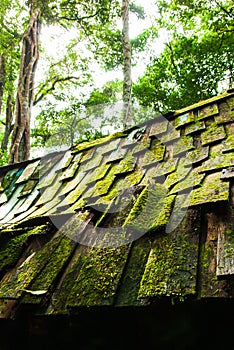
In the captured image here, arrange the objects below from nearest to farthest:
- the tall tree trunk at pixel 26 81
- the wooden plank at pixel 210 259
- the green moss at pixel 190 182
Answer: the wooden plank at pixel 210 259
the green moss at pixel 190 182
the tall tree trunk at pixel 26 81

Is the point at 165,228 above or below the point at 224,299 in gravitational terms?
above

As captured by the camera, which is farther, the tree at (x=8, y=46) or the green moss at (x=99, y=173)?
the tree at (x=8, y=46)

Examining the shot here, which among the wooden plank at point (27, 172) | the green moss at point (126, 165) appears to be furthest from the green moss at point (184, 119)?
the wooden plank at point (27, 172)

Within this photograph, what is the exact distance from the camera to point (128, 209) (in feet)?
7.10

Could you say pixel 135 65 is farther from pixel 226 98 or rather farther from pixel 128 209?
pixel 128 209

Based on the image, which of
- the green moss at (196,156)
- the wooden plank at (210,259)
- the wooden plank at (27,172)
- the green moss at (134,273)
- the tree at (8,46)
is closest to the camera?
the wooden plank at (210,259)

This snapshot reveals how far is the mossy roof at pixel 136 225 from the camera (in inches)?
59.6

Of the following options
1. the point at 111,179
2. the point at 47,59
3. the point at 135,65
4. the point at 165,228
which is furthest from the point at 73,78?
A: the point at 165,228

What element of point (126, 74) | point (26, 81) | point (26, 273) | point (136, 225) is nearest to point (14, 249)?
point (26, 273)

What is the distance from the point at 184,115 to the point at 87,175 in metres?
1.31

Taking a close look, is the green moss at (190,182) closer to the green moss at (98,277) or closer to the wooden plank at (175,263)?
the wooden plank at (175,263)

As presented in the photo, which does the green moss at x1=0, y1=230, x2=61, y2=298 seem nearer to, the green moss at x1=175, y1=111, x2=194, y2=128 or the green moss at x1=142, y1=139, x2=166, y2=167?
the green moss at x1=142, y1=139, x2=166, y2=167

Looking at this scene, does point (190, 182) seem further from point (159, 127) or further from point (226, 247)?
point (159, 127)

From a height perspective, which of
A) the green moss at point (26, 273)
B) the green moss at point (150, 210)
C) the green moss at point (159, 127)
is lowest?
the green moss at point (26, 273)
